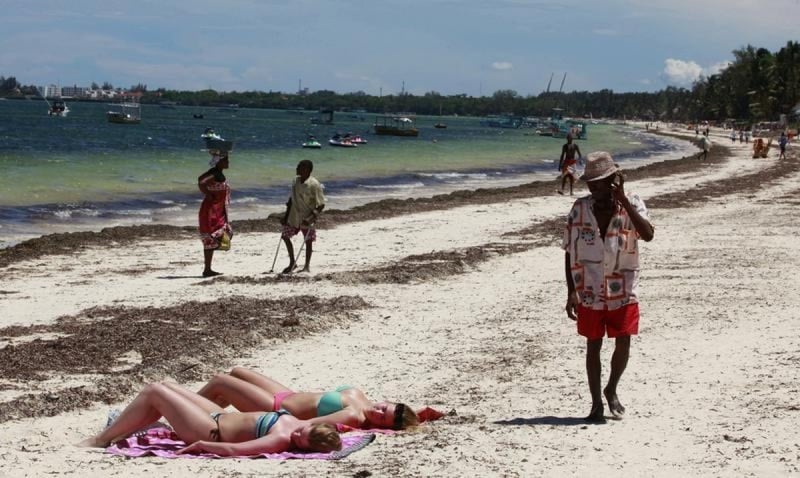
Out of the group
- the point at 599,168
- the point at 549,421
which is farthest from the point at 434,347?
the point at 599,168

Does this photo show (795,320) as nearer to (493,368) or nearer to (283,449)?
(493,368)

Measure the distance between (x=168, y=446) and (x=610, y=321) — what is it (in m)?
2.61

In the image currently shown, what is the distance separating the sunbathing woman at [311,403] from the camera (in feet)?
20.7

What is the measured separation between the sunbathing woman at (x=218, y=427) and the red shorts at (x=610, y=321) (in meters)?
1.58

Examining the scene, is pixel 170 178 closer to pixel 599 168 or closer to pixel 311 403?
pixel 311 403

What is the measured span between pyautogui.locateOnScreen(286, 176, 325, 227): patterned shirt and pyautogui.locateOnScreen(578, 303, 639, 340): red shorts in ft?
23.5

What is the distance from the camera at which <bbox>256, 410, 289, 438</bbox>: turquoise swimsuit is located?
239 inches

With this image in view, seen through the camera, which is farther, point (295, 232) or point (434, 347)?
point (295, 232)

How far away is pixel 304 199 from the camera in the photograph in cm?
1331

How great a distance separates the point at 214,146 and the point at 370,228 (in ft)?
24.2

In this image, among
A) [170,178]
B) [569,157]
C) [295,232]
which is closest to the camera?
[295,232]

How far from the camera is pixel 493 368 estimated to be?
8.48 meters

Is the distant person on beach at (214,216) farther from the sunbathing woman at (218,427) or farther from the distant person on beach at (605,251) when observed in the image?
the distant person on beach at (605,251)

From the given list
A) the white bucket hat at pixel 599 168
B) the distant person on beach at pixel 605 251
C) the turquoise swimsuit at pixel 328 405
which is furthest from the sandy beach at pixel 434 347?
the white bucket hat at pixel 599 168
